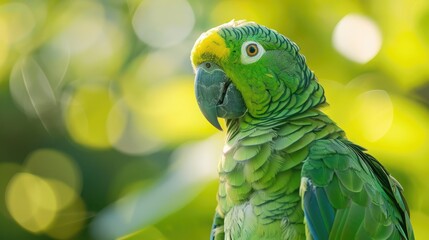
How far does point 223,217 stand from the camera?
1.65m

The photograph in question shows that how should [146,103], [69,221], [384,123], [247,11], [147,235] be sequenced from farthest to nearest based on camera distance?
[69,221], [146,103], [247,11], [384,123], [147,235]

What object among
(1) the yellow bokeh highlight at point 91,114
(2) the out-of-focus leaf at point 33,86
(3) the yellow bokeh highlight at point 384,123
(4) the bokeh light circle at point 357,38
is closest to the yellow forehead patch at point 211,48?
(3) the yellow bokeh highlight at point 384,123

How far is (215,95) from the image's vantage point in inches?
61.2

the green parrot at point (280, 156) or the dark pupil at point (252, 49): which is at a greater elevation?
the dark pupil at point (252, 49)

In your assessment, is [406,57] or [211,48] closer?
[211,48]

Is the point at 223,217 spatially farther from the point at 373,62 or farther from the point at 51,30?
the point at 51,30

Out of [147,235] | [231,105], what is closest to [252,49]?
[231,105]

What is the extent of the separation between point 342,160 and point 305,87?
0.62ft

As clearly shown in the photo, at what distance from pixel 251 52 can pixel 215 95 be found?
126mm

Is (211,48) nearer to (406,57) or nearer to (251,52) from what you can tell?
(251,52)

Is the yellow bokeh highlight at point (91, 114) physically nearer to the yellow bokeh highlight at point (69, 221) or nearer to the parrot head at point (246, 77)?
the yellow bokeh highlight at point (69, 221)

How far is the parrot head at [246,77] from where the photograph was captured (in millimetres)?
1566

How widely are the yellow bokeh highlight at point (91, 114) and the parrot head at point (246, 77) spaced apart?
180 cm

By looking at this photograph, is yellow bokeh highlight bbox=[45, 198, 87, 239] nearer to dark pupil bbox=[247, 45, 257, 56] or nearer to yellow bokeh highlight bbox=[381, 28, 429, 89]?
yellow bokeh highlight bbox=[381, 28, 429, 89]
